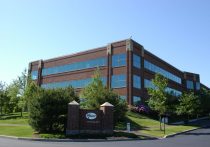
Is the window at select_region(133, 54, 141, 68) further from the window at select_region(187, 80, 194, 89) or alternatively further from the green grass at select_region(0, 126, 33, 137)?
the window at select_region(187, 80, 194, 89)

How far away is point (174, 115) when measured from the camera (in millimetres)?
63719

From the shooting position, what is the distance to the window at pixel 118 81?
57312mm

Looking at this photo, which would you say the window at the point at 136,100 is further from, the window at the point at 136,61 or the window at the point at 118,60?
the window at the point at 118,60

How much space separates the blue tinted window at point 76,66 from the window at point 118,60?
232 cm

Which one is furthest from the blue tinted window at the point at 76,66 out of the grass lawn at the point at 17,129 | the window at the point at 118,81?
the grass lawn at the point at 17,129

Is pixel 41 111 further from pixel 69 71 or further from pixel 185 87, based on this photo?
pixel 185 87

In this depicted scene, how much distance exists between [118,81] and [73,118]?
95.4 feet

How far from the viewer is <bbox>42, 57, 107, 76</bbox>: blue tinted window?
6259 cm

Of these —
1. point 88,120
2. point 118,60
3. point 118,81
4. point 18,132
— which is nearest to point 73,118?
point 88,120

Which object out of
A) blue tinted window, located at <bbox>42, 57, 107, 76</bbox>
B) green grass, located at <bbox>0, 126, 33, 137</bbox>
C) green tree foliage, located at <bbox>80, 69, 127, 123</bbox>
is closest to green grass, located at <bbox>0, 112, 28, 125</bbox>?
green grass, located at <bbox>0, 126, 33, 137</bbox>

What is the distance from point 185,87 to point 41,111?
64.9m

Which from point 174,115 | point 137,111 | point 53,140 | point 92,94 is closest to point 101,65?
point 137,111

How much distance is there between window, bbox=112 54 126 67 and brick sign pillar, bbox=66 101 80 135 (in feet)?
96.2

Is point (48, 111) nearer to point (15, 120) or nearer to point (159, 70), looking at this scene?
point (15, 120)
